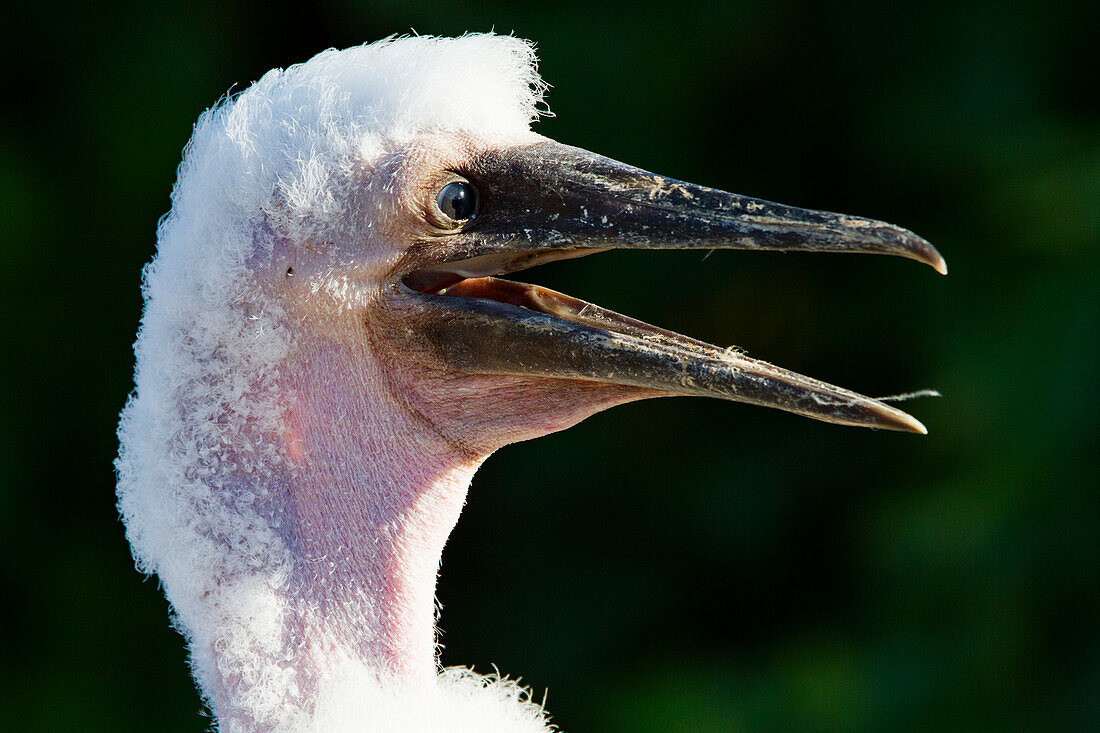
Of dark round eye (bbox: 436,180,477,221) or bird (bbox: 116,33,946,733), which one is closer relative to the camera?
bird (bbox: 116,33,946,733)

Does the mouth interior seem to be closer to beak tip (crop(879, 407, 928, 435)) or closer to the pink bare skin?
the pink bare skin

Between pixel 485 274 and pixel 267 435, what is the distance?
1.41ft

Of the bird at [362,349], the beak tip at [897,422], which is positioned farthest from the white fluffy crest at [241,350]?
the beak tip at [897,422]

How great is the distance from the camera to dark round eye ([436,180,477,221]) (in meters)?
1.70

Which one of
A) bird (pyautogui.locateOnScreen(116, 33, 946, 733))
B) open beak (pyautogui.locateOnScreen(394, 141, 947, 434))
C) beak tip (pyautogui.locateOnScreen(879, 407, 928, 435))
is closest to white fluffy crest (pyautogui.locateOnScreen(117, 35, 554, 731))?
bird (pyautogui.locateOnScreen(116, 33, 946, 733))

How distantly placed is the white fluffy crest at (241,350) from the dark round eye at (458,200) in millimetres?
92

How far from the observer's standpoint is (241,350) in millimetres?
1648

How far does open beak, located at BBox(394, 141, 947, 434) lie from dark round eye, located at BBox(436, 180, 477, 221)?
0.02m

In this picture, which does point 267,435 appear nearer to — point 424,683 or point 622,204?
point 424,683

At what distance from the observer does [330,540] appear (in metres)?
1.68

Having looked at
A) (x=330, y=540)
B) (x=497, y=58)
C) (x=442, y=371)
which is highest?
(x=497, y=58)

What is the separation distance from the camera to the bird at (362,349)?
1594 mm

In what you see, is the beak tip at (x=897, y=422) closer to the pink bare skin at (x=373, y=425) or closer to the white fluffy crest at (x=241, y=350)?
the pink bare skin at (x=373, y=425)

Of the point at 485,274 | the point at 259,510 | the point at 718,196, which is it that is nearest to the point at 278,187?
the point at 485,274
